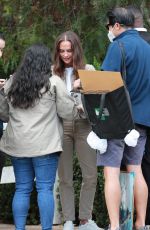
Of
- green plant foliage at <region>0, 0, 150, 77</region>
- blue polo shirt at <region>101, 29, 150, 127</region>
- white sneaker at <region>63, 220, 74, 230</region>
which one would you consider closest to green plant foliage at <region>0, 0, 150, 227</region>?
green plant foliage at <region>0, 0, 150, 77</region>

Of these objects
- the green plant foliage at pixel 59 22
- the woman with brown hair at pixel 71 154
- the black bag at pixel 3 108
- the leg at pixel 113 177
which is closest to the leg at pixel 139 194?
the leg at pixel 113 177

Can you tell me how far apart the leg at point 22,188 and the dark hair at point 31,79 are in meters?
0.55

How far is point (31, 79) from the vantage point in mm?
6734

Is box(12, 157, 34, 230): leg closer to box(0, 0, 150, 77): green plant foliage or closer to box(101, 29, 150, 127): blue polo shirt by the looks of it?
box(101, 29, 150, 127): blue polo shirt

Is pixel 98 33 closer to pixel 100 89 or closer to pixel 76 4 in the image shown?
pixel 76 4

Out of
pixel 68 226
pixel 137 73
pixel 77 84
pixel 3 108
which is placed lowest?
pixel 68 226

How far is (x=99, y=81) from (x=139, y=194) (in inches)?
45.1

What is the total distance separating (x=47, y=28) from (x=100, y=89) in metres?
2.63

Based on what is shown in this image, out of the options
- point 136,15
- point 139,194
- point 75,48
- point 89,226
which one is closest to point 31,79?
point 75,48

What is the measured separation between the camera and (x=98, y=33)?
8688mm

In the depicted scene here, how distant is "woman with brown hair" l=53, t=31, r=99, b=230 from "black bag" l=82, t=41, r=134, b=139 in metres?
0.70

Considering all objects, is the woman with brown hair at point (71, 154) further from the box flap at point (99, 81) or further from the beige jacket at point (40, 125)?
the box flap at point (99, 81)

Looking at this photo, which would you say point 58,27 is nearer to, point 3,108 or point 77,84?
point 77,84

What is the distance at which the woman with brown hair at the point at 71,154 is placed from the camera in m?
7.26
